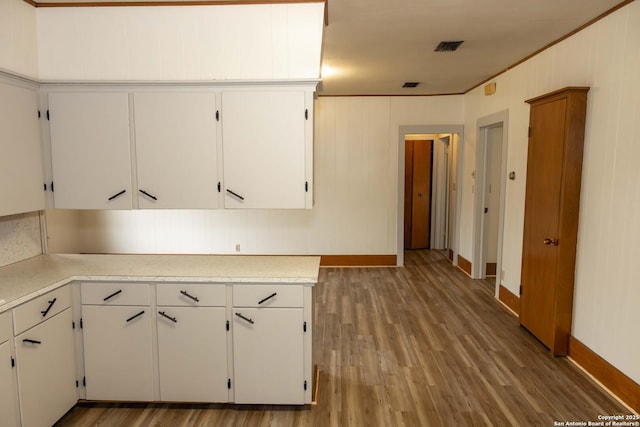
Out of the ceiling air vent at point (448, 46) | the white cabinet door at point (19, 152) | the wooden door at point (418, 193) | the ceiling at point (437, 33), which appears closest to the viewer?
the white cabinet door at point (19, 152)

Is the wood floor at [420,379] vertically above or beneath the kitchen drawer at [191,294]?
beneath

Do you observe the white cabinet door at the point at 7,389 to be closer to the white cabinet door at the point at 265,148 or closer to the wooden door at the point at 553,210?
the white cabinet door at the point at 265,148

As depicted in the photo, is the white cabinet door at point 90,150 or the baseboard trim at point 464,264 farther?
the baseboard trim at point 464,264

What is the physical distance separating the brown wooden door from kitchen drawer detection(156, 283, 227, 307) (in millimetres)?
2611

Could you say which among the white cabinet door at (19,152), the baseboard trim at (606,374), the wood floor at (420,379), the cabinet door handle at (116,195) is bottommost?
the wood floor at (420,379)

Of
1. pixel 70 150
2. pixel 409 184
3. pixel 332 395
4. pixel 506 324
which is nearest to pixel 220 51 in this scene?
pixel 70 150

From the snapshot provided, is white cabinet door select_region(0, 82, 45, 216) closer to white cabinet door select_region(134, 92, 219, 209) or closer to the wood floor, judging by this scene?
white cabinet door select_region(134, 92, 219, 209)

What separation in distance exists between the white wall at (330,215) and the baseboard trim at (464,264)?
1.05 meters

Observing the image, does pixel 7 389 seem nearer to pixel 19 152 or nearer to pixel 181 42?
pixel 19 152

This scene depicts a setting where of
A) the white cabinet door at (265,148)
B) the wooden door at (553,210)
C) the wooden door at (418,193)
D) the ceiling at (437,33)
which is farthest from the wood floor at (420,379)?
the wooden door at (418,193)

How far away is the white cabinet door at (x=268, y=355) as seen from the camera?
238cm

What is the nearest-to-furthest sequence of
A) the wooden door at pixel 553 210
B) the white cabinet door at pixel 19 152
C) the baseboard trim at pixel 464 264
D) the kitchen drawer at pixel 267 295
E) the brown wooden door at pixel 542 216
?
the white cabinet door at pixel 19 152 → the kitchen drawer at pixel 267 295 → the wooden door at pixel 553 210 → the brown wooden door at pixel 542 216 → the baseboard trim at pixel 464 264

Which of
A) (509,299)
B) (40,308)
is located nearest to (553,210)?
(509,299)

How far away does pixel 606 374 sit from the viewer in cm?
270
